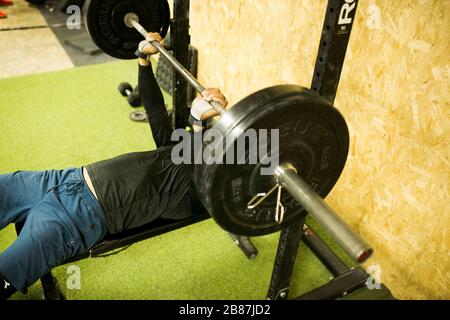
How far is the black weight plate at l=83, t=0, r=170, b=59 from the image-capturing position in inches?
77.2

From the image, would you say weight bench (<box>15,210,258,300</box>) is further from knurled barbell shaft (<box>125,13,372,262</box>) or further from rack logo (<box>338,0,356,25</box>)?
rack logo (<box>338,0,356,25</box>)

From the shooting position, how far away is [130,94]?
10.4ft

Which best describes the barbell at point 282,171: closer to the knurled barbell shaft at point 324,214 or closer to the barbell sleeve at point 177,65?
the knurled barbell shaft at point 324,214

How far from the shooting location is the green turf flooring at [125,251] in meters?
1.78

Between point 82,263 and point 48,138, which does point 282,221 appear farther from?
point 48,138

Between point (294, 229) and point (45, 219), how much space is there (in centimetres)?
97

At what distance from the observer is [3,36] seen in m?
4.42

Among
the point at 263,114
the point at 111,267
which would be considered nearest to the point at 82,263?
the point at 111,267

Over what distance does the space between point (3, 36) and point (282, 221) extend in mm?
4722

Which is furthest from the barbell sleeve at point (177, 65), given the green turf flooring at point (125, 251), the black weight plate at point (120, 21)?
the green turf flooring at point (125, 251)

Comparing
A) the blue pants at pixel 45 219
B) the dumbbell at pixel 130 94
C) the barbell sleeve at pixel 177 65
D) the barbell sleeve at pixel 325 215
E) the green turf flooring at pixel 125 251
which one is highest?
the barbell sleeve at pixel 177 65

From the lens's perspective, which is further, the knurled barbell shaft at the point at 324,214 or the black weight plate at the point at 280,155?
the black weight plate at the point at 280,155

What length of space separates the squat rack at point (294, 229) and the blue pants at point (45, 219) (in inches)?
2.7

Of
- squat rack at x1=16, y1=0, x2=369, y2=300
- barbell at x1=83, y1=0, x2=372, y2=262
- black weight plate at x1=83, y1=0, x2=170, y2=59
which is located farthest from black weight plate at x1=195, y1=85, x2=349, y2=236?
black weight plate at x1=83, y1=0, x2=170, y2=59
